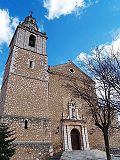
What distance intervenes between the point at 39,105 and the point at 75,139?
4.80 meters

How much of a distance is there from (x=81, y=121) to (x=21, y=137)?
631cm

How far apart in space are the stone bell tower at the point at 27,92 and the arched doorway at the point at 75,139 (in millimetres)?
2924

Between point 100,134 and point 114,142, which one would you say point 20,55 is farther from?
point 114,142

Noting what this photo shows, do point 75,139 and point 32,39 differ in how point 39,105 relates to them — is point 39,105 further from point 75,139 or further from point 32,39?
point 32,39

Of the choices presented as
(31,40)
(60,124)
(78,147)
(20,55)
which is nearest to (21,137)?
(60,124)

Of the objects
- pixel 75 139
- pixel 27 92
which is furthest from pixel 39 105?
pixel 75 139

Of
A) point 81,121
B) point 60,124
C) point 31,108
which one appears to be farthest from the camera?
point 81,121

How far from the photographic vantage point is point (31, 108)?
49.0 feet

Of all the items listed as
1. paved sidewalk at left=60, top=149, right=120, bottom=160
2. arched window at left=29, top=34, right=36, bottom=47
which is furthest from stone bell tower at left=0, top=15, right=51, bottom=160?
paved sidewalk at left=60, top=149, right=120, bottom=160

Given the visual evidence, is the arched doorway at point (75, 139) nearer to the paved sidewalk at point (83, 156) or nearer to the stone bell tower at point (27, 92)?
the paved sidewalk at point (83, 156)

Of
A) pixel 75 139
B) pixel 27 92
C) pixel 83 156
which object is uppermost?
pixel 27 92

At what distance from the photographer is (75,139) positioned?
54.2 ft

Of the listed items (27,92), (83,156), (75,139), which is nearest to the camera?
(83,156)

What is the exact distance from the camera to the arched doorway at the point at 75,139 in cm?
1609
